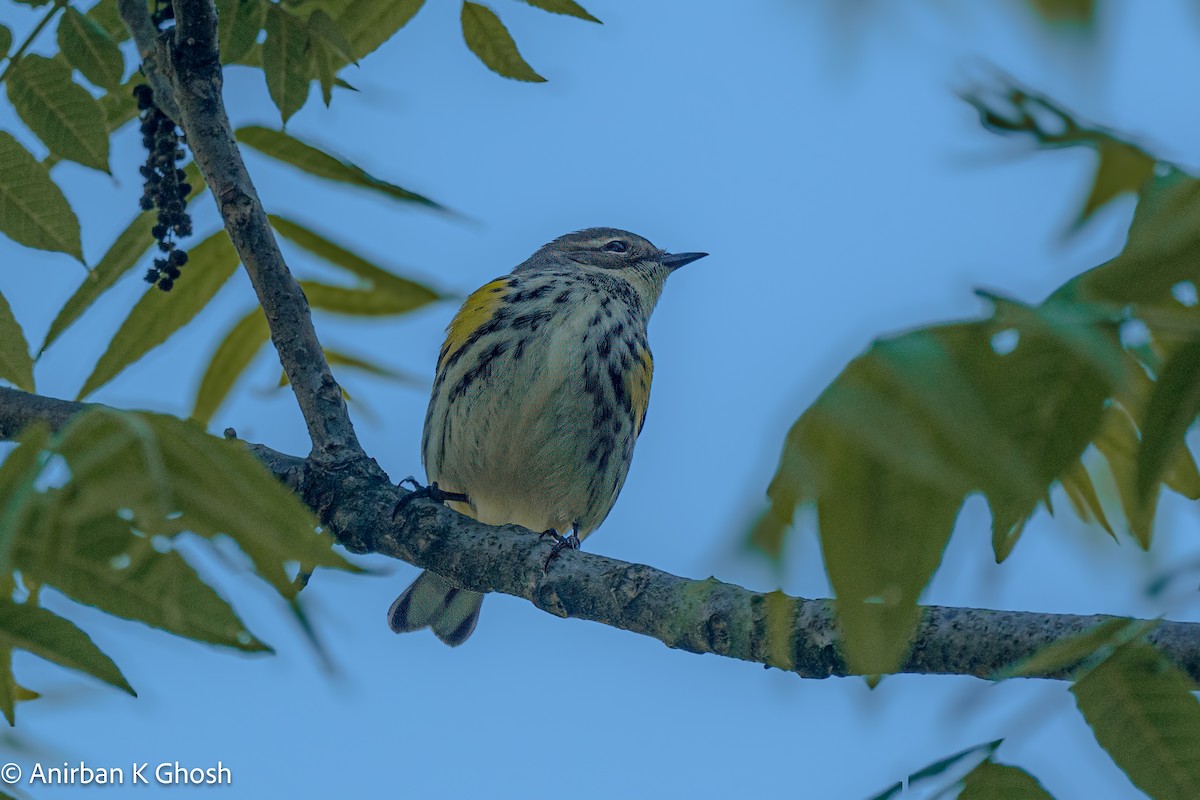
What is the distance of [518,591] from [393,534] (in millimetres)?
446

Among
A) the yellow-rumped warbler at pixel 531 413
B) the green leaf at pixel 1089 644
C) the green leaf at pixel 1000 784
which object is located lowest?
the yellow-rumped warbler at pixel 531 413

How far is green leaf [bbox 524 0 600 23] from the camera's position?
2916mm

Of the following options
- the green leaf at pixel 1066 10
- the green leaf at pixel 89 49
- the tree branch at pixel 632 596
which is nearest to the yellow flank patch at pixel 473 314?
the tree branch at pixel 632 596

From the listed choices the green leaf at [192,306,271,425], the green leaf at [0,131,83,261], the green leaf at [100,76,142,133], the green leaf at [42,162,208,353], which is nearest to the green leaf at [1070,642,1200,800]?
the green leaf at [0,131,83,261]

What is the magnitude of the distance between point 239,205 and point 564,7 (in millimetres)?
1097

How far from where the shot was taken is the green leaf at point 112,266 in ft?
10.2

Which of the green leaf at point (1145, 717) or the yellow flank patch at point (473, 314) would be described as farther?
the yellow flank patch at point (473, 314)

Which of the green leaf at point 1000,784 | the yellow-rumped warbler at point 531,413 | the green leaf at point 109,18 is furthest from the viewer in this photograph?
the yellow-rumped warbler at point 531,413

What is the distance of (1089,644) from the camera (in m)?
1.66

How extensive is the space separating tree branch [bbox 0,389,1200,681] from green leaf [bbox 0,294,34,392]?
17 cm

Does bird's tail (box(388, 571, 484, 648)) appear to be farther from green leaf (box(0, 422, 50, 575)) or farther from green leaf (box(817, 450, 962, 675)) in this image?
green leaf (box(817, 450, 962, 675))

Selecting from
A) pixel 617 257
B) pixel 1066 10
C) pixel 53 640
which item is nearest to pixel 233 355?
pixel 53 640

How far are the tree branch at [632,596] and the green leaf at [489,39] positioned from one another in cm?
126

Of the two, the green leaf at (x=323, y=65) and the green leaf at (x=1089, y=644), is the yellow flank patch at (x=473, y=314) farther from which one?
the green leaf at (x=1089, y=644)
